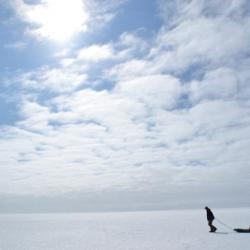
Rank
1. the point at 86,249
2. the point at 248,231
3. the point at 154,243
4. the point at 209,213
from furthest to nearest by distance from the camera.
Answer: the point at 209,213 → the point at 248,231 → the point at 154,243 → the point at 86,249

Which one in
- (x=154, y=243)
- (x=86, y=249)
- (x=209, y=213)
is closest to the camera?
(x=86, y=249)

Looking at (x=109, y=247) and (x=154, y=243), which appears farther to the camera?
(x=154, y=243)

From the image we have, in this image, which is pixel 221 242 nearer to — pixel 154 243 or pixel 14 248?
pixel 154 243

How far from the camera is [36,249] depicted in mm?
27859

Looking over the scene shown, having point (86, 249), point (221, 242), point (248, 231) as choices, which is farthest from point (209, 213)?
point (86, 249)

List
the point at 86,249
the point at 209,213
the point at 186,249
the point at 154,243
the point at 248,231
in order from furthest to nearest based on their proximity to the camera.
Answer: the point at 209,213
the point at 248,231
the point at 154,243
the point at 86,249
the point at 186,249

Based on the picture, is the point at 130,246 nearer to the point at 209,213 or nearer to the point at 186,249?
the point at 186,249

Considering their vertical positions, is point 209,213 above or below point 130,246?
above

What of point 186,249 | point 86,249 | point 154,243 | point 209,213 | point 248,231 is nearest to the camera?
point 186,249

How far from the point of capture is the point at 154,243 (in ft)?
97.1

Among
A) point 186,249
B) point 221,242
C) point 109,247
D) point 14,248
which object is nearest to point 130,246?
point 109,247

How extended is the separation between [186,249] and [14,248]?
12347 mm

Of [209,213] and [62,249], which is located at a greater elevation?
[209,213]

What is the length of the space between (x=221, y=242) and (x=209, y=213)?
30.5 ft
